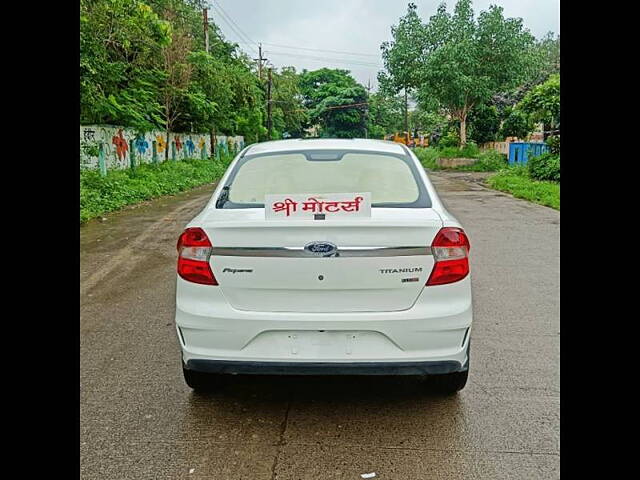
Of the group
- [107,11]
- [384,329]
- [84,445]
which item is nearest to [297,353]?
[384,329]

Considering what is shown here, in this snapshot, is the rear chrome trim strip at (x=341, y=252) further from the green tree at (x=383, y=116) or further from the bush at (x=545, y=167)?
the green tree at (x=383, y=116)

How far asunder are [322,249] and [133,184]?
615 inches

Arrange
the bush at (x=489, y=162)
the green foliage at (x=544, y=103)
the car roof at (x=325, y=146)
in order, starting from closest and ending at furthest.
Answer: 1. the car roof at (x=325, y=146)
2. the green foliage at (x=544, y=103)
3. the bush at (x=489, y=162)

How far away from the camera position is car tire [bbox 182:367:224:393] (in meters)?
3.91

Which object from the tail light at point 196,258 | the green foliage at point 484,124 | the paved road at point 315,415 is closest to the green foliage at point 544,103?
the green foliage at point 484,124

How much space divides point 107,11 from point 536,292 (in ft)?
41.0

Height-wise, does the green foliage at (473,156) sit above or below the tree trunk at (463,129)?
below

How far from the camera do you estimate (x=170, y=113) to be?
84.3 ft

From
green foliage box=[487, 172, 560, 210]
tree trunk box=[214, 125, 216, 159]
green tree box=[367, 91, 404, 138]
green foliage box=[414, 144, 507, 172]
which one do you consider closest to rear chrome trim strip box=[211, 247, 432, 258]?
green foliage box=[487, 172, 560, 210]

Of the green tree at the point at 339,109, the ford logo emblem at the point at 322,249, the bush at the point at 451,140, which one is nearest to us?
the ford logo emblem at the point at 322,249

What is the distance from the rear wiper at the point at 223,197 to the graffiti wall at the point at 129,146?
46.2 ft

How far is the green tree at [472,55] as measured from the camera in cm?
3161

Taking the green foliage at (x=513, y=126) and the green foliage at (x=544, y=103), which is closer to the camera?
the green foliage at (x=544, y=103)

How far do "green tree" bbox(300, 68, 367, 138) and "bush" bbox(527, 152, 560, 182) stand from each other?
46284mm
